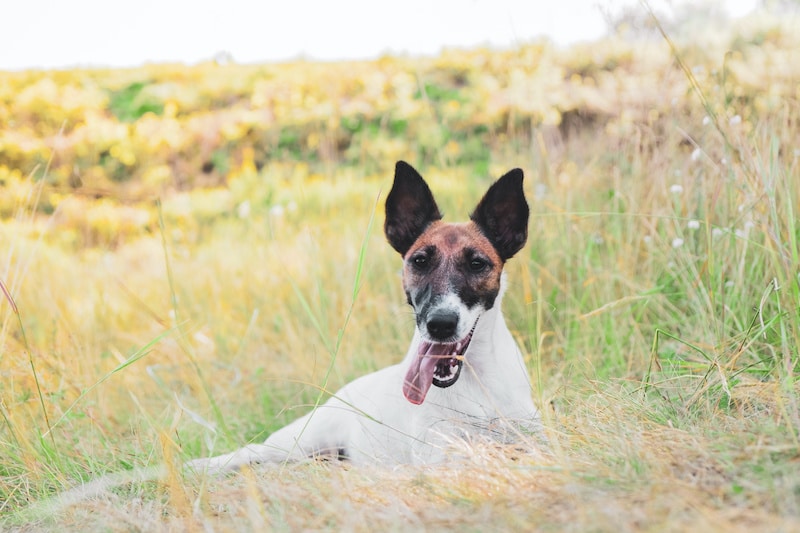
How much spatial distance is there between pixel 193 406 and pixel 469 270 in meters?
2.32

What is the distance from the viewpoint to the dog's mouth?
2.97 meters

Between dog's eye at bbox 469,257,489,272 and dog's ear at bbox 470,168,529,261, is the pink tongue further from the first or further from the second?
dog's ear at bbox 470,168,529,261

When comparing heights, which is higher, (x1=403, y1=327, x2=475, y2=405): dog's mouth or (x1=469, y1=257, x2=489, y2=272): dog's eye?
(x1=469, y1=257, x2=489, y2=272): dog's eye

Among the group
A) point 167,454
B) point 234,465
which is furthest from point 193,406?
point 167,454

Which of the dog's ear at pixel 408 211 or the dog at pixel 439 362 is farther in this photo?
the dog's ear at pixel 408 211

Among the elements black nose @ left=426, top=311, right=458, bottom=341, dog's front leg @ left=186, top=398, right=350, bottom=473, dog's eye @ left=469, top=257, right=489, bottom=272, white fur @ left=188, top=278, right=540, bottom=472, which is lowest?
dog's front leg @ left=186, top=398, right=350, bottom=473

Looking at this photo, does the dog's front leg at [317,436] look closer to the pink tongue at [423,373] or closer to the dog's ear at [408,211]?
the pink tongue at [423,373]

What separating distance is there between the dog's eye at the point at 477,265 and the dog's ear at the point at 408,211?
427mm

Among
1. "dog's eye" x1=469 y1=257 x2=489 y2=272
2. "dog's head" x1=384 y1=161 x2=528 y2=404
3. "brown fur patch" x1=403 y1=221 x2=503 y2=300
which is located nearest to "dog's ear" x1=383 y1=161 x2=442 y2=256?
"dog's head" x1=384 y1=161 x2=528 y2=404

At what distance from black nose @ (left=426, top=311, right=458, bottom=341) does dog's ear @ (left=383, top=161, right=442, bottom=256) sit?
2.39ft

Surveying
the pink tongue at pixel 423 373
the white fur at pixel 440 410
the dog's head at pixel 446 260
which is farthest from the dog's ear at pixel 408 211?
the pink tongue at pixel 423 373

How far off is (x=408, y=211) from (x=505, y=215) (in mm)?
490

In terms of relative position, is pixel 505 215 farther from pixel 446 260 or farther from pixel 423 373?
pixel 423 373

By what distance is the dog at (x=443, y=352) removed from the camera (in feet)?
9.43
